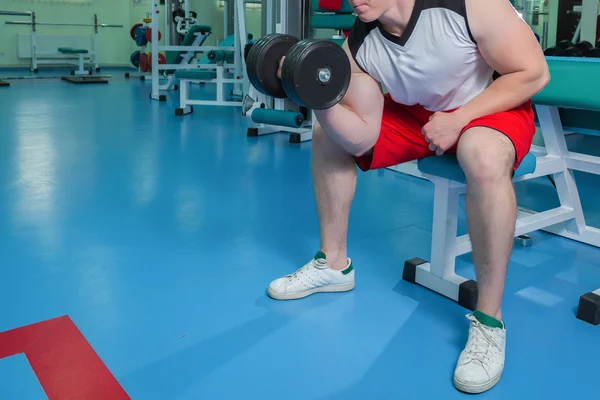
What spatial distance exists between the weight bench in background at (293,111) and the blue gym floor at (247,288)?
2.00 feet

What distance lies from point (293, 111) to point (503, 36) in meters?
2.73

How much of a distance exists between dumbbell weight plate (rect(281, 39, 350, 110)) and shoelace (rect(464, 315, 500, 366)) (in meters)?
0.61

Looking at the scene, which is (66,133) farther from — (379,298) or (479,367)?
(479,367)

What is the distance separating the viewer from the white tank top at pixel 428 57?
54.4 inches

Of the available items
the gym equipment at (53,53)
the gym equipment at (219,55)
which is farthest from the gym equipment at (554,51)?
the gym equipment at (53,53)

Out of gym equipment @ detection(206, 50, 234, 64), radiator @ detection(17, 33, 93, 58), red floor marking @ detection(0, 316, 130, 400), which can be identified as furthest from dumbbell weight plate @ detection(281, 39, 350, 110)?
radiator @ detection(17, 33, 93, 58)

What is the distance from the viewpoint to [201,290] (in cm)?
169

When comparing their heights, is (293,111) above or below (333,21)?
below

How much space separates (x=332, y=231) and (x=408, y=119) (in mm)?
375

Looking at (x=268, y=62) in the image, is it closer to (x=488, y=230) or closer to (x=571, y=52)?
(x=488, y=230)

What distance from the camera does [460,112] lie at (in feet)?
4.57

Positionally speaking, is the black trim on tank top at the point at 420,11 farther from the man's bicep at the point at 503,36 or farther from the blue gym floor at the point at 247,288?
the blue gym floor at the point at 247,288

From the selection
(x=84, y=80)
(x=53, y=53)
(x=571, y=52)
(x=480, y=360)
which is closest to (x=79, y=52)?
(x=53, y=53)

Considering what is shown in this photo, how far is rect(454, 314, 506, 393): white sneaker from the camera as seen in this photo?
4.03ft
